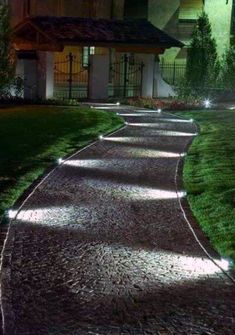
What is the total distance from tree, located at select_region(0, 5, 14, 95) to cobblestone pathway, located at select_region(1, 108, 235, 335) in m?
14.3

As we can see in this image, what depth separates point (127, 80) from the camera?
32062 millimetres

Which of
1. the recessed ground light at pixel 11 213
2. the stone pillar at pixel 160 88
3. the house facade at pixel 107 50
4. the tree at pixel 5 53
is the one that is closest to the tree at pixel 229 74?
the house facade at pixel 107 50

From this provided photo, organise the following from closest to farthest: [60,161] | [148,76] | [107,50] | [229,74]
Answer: [60,161] < [148,76] < [229,74] < [107,50]

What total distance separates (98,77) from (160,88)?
404 cm

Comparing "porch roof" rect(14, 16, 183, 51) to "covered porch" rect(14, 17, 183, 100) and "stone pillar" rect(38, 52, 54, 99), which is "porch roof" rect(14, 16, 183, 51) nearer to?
"covered porch" rect(14, 17, 183, 100)

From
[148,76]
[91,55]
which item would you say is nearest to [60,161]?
[91,55]

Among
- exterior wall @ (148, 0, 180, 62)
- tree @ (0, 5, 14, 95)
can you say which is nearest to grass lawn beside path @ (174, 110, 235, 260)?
tree @ (0, 5, 14, 95)

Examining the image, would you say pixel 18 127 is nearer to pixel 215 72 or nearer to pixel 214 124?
pixel 214 124

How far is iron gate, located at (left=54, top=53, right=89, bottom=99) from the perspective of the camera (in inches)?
1162

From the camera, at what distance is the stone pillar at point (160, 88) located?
101ft

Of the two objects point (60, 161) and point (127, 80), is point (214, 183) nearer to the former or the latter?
point (60, 161)

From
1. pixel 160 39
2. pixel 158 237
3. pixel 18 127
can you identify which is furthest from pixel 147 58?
pixel 158 237

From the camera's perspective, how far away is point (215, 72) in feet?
105

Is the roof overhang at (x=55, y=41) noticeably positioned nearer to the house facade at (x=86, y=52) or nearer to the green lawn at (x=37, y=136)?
the house facade at (x=86, y=52)
